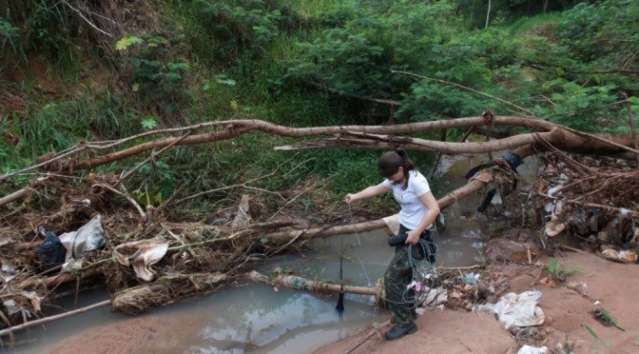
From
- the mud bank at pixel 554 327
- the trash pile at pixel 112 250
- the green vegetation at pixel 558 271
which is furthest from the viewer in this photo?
the trash pile at pixel 112 250

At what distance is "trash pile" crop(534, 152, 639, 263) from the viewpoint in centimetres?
494

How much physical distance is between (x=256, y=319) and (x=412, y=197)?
205 cm

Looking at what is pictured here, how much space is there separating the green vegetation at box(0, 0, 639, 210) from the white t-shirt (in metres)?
3.18

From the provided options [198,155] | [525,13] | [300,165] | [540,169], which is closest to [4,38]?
[198,155]

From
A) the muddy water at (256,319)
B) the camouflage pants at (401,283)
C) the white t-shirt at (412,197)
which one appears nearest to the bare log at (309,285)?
the muddy water at (256,319)

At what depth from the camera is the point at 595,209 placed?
202 inches

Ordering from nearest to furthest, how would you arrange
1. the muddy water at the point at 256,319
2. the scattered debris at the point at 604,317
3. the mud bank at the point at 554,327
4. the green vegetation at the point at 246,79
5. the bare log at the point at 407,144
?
the mud bank at the point at 554,327, the scattered debris at the point at 604,317, the muddy water at the point at 256,319, the bare log at the point at 407,144, the green vegetation at the point at 246,79

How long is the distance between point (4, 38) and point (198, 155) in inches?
120

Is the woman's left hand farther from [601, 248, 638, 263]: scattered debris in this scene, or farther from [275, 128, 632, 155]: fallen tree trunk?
[601, 248, 638, 263]: scattered debris

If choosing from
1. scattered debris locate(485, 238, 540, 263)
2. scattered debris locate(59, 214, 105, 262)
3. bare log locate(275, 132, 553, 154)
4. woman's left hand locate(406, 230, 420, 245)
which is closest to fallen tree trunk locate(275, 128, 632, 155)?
bare log locate(275, 132, 553, 154)

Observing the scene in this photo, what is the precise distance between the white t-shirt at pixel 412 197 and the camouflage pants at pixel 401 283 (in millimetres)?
105

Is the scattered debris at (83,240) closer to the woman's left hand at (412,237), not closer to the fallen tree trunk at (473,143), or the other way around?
the fallen tree trunk at (473,143)

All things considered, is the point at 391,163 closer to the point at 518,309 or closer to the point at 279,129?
the point at 518,309

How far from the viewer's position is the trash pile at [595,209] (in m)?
4.94
